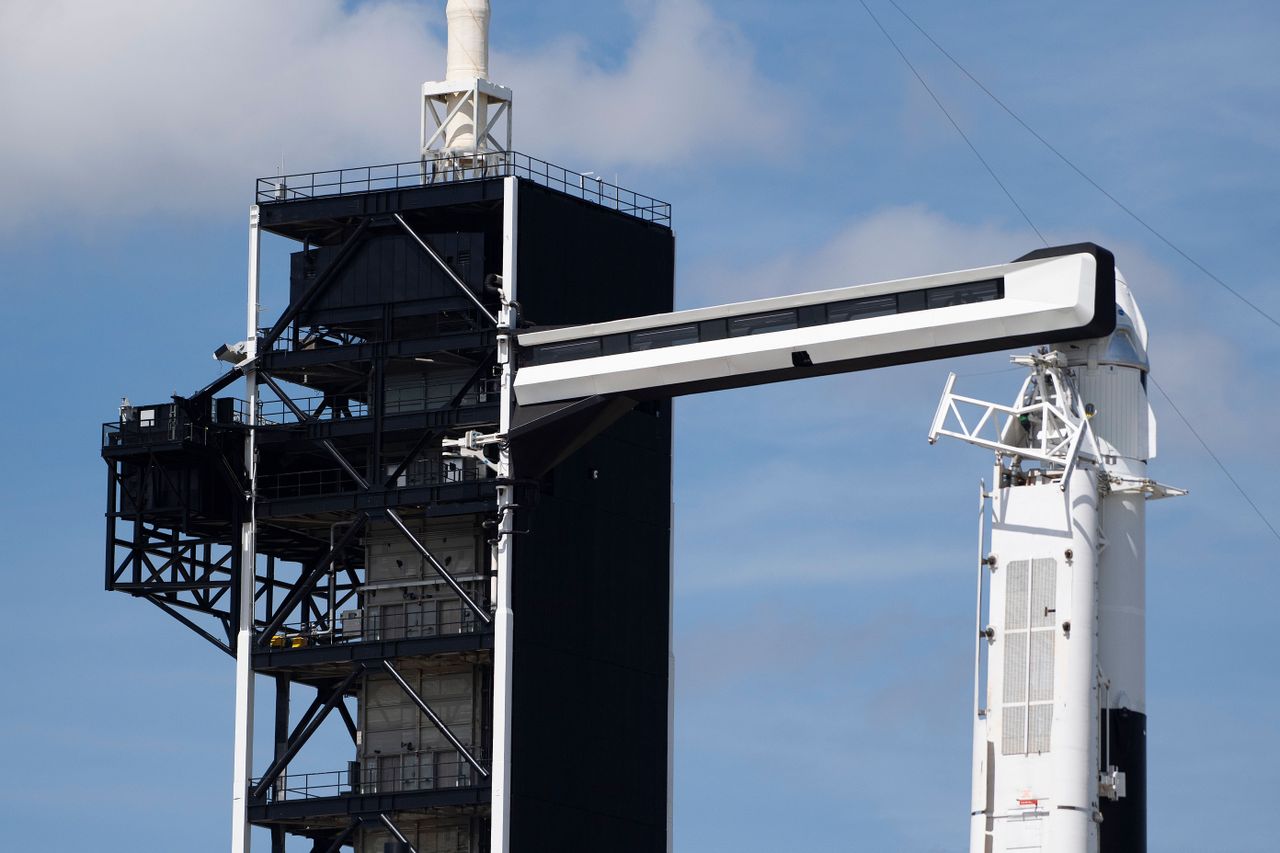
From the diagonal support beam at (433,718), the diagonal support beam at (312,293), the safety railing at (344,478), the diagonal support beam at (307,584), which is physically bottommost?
the diagonal support beam at (433,718)

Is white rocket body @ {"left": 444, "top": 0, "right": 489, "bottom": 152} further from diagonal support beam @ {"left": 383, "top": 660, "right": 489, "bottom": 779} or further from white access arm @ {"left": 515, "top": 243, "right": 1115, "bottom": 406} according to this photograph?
diagonal support beam @ {"left": 383, "top": 660, "right": 489, "bottom": 779}

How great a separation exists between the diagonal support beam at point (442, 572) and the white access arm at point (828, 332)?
20.1 ft

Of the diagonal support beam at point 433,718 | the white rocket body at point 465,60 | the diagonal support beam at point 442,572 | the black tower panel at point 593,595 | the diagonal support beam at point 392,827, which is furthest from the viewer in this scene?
the white rocket body at point 465,60

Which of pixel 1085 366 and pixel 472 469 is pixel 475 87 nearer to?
pixel 472 469

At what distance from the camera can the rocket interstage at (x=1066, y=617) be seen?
8844 centimetres

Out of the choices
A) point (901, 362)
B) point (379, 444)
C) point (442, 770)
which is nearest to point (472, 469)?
point (379, 444)

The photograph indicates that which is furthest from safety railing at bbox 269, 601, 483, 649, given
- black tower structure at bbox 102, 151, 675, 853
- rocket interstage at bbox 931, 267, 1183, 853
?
rocket interstage at bbox 931, 267, 1183, 853

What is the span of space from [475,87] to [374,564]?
1703 cm

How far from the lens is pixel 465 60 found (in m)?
118

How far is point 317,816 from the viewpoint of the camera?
11275cm

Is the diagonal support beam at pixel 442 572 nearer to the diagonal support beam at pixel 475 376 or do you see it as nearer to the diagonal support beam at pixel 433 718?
the diagonal support beam at pixel 433 718

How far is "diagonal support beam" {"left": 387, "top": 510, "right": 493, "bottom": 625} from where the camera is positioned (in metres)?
111

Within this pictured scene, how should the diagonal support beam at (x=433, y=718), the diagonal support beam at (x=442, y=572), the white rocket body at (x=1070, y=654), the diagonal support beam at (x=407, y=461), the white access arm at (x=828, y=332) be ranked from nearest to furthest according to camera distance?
the white rocket body at (x=1070, y=654) < the white access arm at (x=828, y=332) < the diagonal support beam at (x=433, y=718) < the diagonal support beam at (x=442, y=572) < the diagonal support beam at (x=407, y=461)

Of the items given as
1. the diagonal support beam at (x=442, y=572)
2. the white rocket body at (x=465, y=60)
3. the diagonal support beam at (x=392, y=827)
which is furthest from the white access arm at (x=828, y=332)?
the diagonal support beam at (x=392, y=827)
